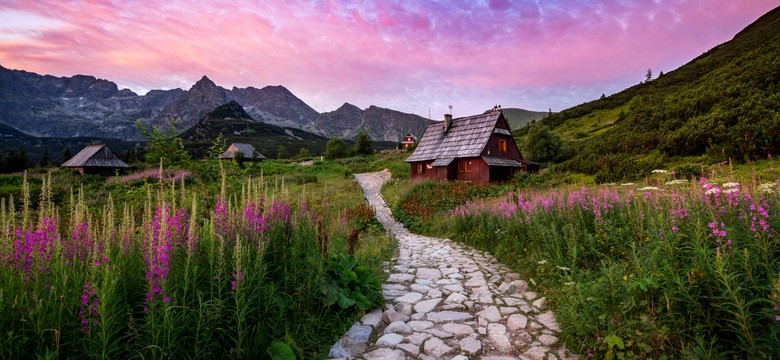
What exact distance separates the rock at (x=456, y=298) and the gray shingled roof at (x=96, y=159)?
41831 millimetres

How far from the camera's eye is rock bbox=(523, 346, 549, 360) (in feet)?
12.3

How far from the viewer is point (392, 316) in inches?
190

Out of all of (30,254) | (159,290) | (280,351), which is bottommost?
(280,351)

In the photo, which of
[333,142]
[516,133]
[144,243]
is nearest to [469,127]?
[144,243]

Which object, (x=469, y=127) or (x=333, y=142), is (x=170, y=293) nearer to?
(x=469, y=127)

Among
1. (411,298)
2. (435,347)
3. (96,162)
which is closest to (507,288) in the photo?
(411,298)

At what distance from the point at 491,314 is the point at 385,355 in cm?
186

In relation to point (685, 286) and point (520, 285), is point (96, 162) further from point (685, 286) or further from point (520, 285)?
point (685, 286)

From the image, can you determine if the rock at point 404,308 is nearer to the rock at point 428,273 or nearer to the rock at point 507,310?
the rock at point 507,310

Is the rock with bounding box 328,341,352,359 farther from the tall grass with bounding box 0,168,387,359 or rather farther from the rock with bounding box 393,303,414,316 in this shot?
the rock with bounding box 393,303,414,316

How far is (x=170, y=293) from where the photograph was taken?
2814mm

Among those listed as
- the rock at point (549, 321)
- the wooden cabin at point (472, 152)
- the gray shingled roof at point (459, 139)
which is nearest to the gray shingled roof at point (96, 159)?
the gray shingled roof at point (459, 139)

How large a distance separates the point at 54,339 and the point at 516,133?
267 feet

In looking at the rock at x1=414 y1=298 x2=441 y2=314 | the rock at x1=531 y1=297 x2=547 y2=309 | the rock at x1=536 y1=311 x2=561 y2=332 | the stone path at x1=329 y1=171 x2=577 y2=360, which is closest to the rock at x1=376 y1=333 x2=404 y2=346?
the stone path at x1=329 y1=171 x2=577 y2=360
